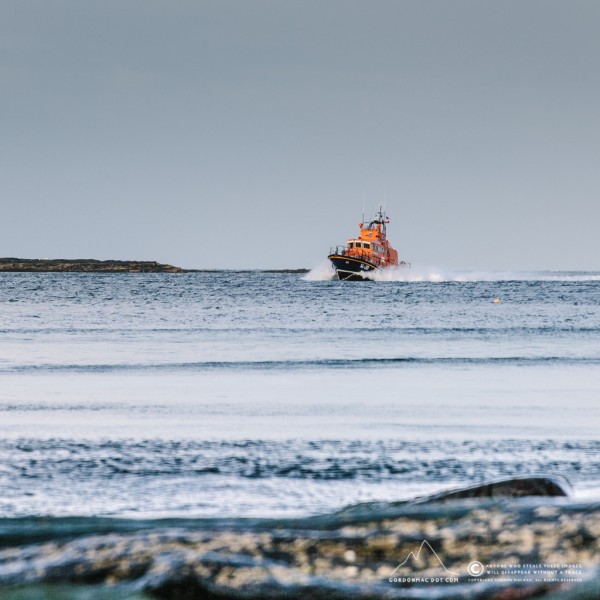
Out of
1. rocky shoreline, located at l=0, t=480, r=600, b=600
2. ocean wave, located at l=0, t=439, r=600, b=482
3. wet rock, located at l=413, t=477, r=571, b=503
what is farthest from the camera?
ocean wave, located at l=0, t=439, r=600, b=482

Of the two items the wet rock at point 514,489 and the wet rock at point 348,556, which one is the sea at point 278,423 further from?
the wet rock at point 348,556

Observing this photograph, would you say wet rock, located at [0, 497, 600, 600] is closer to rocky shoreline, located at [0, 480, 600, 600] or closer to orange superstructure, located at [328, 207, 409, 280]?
rocky shoreline, located at [0, 480, 600, 600]

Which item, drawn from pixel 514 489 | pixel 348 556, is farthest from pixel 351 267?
pixel 348 556

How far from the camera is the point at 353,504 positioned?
4738 millimetres

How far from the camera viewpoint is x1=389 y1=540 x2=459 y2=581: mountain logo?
10.2 ft

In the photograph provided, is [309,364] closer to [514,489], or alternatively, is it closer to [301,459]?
[301,459]

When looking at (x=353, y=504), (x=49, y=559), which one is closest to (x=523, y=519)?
(x=353, y=504)

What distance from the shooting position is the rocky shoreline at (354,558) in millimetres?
3002

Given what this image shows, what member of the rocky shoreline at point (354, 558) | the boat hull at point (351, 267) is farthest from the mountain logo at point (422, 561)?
the boat hull at point (351, 267)

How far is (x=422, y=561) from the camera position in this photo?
10.3 ft

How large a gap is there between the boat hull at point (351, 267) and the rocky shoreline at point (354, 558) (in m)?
69.4

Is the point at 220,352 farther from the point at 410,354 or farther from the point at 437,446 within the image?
the point at 437,446

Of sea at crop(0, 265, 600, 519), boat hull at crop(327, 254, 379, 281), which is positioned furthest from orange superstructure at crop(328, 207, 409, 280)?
sea at crop(0, 265, 600, 519)

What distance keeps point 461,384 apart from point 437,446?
427 centimetres
